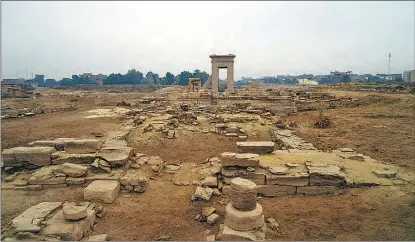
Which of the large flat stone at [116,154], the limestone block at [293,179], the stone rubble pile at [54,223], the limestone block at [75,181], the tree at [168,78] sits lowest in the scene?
the stone rubble pile at [54,223]

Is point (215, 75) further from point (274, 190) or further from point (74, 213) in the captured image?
point (74, 213)

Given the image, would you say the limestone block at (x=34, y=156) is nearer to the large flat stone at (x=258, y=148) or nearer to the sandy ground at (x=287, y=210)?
the sandy ground at (x=287, y=210)


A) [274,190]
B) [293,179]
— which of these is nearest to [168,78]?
[274,190]

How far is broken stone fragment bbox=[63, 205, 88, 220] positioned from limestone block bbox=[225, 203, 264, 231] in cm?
264

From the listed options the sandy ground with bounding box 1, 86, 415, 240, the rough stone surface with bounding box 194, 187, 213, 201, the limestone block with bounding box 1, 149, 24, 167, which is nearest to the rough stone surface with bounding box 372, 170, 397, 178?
the sandy ground with bounding box 1, 86, 415, 240

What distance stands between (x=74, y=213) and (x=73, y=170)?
219cm

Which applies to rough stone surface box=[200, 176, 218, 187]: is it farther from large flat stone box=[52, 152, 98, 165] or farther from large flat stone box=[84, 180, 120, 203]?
large flat stone box=[52, 152, 98, 165]

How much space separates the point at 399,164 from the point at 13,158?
1045cm

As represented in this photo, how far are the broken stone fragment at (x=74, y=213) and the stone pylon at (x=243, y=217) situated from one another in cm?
253

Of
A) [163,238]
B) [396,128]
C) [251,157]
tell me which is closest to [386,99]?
[396,128]

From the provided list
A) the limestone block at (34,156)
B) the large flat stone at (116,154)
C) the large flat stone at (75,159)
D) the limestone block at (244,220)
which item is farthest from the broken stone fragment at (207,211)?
the limestone block at (34,156)

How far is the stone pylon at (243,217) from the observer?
179 inches

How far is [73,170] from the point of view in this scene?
6754 millimetres

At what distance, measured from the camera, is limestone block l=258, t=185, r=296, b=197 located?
20.4 feet
